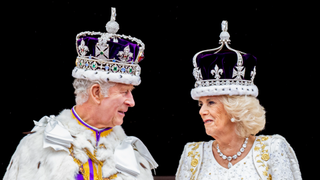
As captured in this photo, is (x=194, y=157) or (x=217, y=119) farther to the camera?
(x=194, y=157)

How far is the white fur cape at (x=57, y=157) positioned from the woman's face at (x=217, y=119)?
0.64m

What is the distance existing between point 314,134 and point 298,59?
0.69 m

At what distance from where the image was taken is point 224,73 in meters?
4.07

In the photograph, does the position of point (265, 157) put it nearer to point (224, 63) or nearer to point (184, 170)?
point (184, 170)

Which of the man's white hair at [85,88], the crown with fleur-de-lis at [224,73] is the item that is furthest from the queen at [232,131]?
the man's white hair at [85,88]

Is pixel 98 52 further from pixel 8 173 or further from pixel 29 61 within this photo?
pixel 29 61

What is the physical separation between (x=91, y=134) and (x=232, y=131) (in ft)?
3.41

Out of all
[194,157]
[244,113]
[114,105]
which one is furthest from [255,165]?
[114,105]

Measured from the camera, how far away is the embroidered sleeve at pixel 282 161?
379 centimetres

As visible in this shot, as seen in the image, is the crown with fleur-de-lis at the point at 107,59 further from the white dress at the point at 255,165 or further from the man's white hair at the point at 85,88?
the white dress at the point at 255,165

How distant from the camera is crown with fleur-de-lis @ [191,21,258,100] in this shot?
13.1 ft

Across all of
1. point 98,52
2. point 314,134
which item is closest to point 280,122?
point 314,134

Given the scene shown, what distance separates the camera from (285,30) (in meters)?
4.98

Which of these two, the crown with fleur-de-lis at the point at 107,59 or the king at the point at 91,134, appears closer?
the king at the point at 91,134
